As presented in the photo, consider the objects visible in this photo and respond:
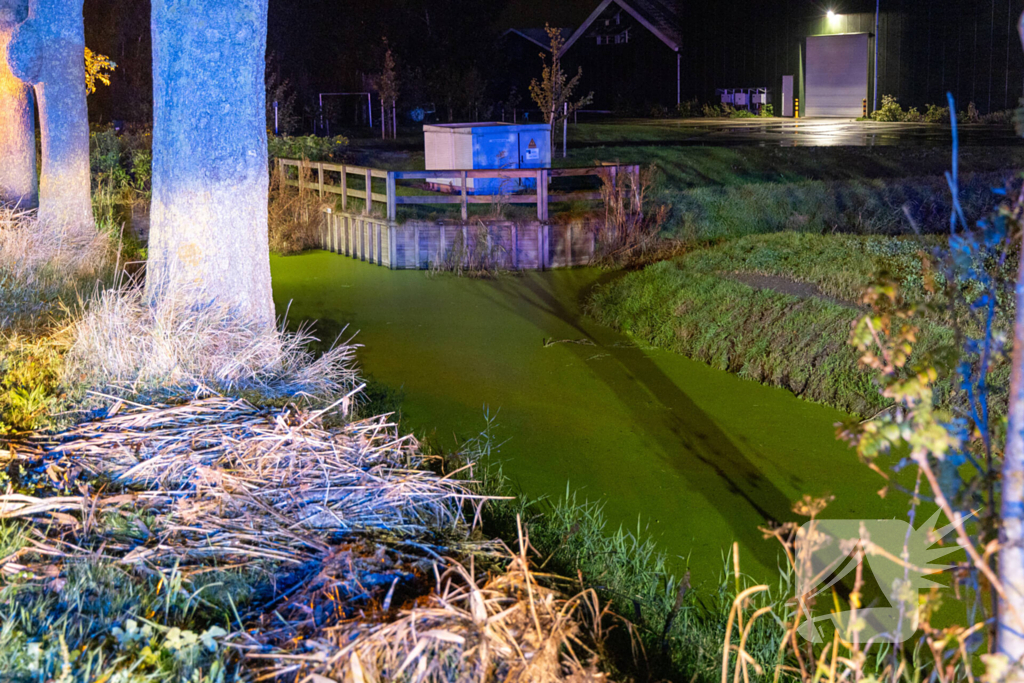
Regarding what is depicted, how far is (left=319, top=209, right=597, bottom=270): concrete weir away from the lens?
12133mm

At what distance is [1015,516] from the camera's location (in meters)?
2.23

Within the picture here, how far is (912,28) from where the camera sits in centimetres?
2953

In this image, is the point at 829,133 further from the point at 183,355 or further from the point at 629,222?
the point at 183,355

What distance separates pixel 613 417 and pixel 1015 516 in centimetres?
467

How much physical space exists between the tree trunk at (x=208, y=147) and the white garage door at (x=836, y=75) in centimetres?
2845

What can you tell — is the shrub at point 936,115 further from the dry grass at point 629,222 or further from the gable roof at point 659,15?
the dry grass at point 629,222

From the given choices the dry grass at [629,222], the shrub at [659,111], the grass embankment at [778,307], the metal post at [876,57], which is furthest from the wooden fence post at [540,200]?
the shrub at [659,111]

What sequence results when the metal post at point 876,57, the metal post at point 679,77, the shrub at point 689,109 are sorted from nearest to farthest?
the metal post at point 876,57
the shrub at point 689,109
the metal post at point 679,77

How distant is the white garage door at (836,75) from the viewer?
31672mm

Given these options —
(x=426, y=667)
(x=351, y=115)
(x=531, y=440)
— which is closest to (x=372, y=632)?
(x=426, y=667)

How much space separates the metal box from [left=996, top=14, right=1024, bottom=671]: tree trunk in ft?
40.0

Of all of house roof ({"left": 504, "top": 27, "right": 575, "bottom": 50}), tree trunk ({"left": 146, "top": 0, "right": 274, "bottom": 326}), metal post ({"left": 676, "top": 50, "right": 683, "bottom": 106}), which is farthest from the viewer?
house roof ({"left": 504, "top": 27, "right": 575, "bottom": 50})

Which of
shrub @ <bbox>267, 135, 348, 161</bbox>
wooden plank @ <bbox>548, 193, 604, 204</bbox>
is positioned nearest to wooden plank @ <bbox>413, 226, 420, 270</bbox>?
wooden plank @ <bbox>548, 193, 604, 204</bbox>

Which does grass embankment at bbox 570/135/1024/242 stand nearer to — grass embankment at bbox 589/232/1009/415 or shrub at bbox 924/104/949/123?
grass embankment at bbox 589/232/1009/415
